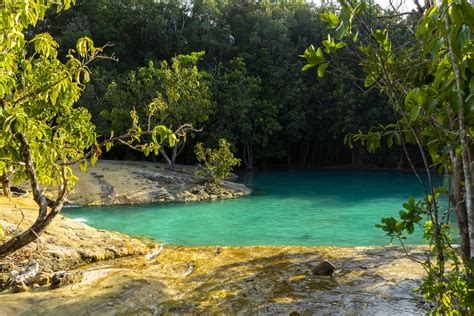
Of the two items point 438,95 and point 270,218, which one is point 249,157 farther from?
point 438,95

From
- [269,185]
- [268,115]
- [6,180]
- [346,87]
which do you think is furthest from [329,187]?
[6,180]

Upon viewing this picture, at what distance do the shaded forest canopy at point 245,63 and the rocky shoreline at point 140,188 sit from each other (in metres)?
7.98

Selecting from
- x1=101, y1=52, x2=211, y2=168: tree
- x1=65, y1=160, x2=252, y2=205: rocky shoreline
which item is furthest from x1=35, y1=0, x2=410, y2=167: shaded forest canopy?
x1=65, y1=160, x2=252, y2=205: rocky shoreline

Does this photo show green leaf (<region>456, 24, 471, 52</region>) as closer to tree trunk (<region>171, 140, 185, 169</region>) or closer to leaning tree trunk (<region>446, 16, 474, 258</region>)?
leaning tree trunk (<region>446, 16, 474, 258</region>)

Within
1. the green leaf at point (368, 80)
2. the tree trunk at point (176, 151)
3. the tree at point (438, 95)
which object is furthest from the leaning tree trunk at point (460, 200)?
the tree trunk at point (176, 151)

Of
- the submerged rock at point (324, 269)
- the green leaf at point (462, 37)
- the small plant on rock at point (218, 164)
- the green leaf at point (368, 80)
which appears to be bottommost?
the submerged rock at point (324, 269)

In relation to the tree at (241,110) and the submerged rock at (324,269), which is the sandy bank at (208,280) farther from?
the tree at (241,110)

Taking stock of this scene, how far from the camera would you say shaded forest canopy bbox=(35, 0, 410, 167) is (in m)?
27.4

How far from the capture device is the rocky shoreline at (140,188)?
1511 centimetres

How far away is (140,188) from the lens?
53.8 feet

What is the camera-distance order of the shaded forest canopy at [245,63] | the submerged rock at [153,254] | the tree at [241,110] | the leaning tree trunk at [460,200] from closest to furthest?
1. the leaning tree trunk at [460,200]
2. the submerged rock at [153,254]
3. the tree at [241,110]
4. the shaded forest canopy at [245,63]

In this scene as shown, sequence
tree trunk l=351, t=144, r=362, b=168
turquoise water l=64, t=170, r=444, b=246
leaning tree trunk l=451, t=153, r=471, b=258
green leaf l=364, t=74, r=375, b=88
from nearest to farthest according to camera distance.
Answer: leaning tree trunk l=451, t=153, r=471, b=258, green leaf l=364, t=74, r=375, b=88, turquoise water l=64, t=170, r=444, b=246, tree trunk l=351, t=144, r=362, b=168

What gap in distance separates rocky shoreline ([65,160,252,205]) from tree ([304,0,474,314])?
1348 cm

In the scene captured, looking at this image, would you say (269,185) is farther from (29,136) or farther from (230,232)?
(29,136)
